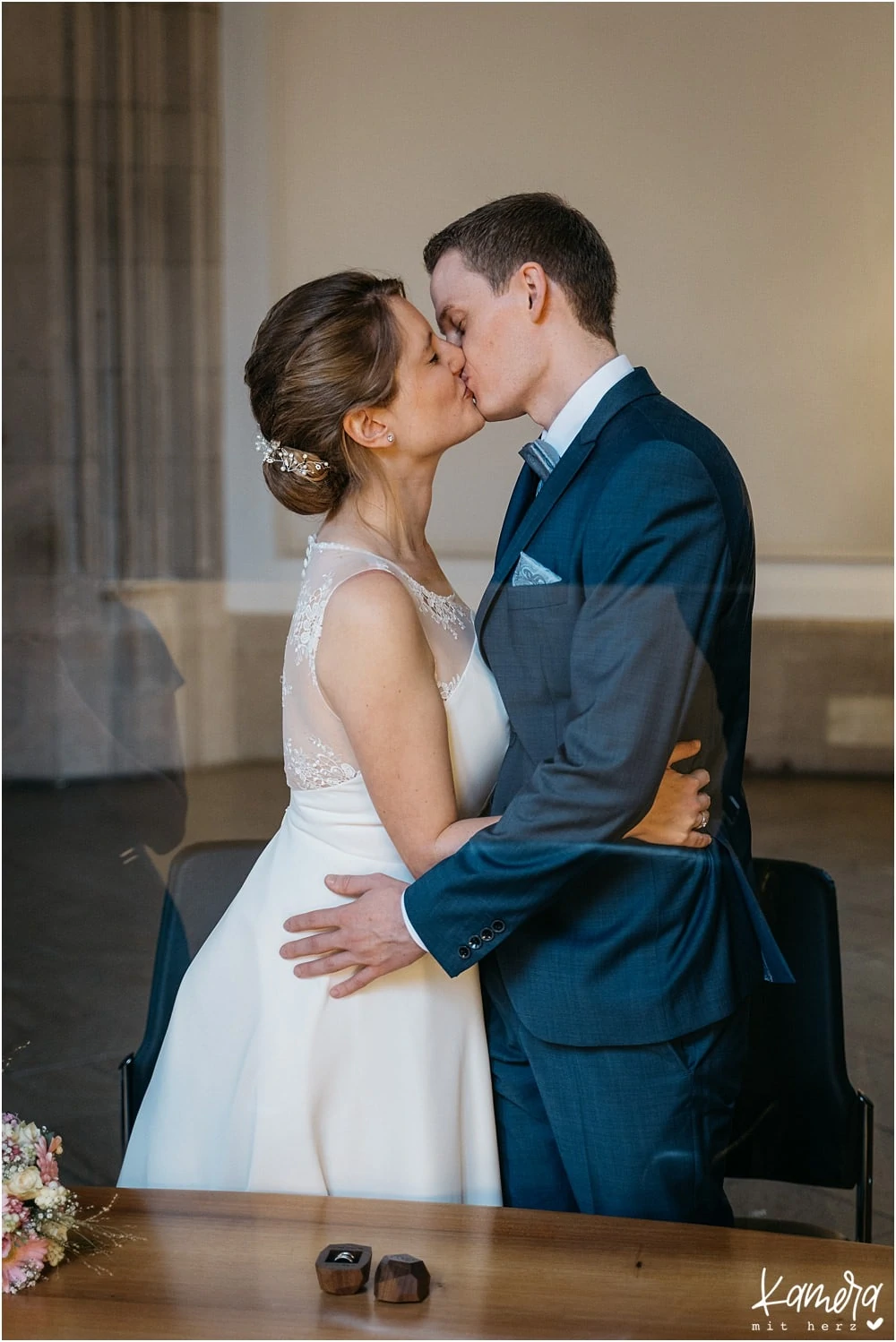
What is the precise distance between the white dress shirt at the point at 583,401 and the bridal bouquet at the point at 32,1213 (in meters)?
0.51

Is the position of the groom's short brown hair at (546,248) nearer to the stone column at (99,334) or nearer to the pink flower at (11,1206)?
the stone column at (99,334)

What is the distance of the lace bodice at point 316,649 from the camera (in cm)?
172

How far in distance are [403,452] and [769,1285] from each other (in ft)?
3.68

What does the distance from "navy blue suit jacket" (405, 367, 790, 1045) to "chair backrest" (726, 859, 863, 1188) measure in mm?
143

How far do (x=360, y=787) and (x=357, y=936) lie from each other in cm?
20

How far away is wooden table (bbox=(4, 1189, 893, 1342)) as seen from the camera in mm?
1412

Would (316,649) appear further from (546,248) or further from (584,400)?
(546,248)

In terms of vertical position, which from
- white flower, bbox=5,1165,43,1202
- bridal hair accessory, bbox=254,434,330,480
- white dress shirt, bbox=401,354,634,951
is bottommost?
white flower, bbox=5,1165,43,1202

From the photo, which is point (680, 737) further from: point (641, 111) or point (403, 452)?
point (641, 111)

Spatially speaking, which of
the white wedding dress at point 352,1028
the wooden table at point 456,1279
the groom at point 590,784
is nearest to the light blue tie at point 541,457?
the groom at point 590,784

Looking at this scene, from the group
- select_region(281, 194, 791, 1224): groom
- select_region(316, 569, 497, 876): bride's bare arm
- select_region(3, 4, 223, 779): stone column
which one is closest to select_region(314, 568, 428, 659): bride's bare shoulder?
select_region(316, 569, 497, 876): bride's bare arm

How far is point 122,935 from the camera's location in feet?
6.91

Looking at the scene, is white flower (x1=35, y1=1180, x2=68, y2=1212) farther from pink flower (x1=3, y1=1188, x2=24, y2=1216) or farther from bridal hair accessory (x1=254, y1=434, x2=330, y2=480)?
bridal hair accessory (x1=254, y1=434, x2=330, y2=480)

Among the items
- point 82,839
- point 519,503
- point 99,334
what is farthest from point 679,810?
point 99,334
